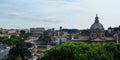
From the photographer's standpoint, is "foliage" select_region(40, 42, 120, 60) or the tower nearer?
"foliage" select_region(40, 42, 120, 60)

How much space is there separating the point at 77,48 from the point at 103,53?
3.07m

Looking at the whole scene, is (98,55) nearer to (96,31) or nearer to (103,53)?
(103,53)

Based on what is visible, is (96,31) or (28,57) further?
(96,31)

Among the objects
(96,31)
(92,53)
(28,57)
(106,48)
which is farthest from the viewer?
(96,31)

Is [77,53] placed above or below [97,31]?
below

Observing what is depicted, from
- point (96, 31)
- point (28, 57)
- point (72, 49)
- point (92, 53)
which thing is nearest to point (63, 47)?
point (72, 49)

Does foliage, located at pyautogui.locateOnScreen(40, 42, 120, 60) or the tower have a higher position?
the tower

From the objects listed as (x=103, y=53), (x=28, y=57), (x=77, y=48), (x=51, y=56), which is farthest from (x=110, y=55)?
(x=28, y=57)

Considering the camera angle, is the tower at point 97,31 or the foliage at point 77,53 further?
the tower at point 97,31

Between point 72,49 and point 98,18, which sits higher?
point 98,18

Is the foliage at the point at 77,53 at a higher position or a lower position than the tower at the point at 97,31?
lower

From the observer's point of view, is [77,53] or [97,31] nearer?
[77,53]

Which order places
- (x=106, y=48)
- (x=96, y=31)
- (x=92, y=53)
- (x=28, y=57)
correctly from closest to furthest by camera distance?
(x=92, y=53)
(x=106, y=48)
(x=28, y=57)
(x=96, y=31)

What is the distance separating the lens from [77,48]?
135 ft
